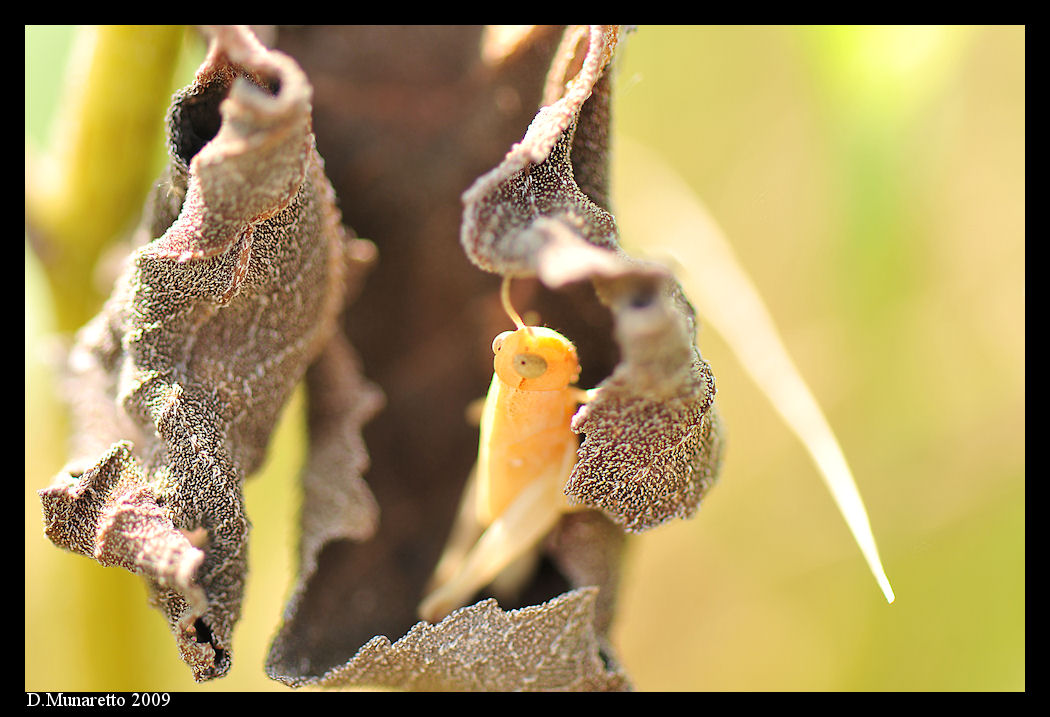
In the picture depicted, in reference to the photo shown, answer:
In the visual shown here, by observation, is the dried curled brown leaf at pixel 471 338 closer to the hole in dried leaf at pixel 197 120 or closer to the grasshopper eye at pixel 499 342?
the grasshopper eye at pixel 499 342

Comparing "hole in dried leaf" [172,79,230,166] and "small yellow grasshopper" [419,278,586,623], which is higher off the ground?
"hole in dried leaf" [172,79,230,166]

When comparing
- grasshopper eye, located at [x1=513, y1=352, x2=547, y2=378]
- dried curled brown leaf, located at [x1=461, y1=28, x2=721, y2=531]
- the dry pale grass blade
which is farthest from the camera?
the dry pale grass blade

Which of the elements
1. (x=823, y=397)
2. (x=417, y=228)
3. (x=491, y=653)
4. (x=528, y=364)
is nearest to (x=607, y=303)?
(x=528, y=364)

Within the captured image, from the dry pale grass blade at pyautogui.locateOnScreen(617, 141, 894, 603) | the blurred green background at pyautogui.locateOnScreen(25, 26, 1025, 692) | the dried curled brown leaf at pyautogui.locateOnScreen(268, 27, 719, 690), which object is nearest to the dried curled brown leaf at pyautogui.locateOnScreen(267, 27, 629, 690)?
the dried curled brown leaf at pyautogui.locateOnScreen(268, 27, 719, 690)

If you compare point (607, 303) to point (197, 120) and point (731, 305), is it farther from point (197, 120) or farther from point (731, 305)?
point (731, 305)

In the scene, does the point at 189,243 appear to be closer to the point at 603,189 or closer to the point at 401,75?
the point at 603,189

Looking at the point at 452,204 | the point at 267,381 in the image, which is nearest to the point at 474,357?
the point at 452,204

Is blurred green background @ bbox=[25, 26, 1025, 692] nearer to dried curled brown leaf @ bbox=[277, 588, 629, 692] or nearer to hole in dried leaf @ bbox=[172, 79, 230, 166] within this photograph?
dried curled brown leaf @ bbox=[277, 588, 629, 692]

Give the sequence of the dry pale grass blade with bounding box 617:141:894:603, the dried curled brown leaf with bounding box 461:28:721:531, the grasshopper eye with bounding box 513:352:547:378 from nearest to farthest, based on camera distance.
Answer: the dried curled brown leaf with bounding box 461:28:721:531
the grasshopper eye with bounding box 513:352:547:378
the dry pale grass blade with bounding box 617:141:894:603
